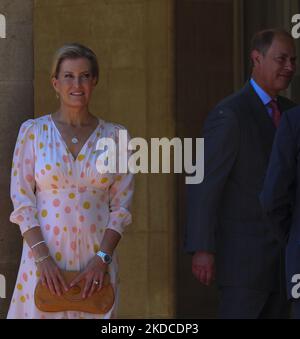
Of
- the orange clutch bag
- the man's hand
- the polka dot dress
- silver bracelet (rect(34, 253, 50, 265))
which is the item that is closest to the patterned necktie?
the man's hand

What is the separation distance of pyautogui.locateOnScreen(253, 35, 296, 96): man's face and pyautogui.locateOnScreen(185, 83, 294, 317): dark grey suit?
25 centimetres

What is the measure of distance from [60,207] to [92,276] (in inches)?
15.6

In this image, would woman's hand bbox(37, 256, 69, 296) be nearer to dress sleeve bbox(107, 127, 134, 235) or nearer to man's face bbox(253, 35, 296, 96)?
dress sleeve bbox(107, 127, 134, 235)

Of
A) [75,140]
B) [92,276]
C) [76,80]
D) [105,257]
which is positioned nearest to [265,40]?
[76,80]

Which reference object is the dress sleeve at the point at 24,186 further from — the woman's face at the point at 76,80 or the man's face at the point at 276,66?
the man's face at the point at 276,66

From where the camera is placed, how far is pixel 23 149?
23.1 feet

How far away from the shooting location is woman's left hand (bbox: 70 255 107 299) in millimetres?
6855

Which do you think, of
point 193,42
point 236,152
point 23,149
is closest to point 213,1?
point 193,42

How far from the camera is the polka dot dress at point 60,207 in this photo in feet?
22.9

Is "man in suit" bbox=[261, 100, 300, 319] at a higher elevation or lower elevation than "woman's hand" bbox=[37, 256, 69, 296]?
higher

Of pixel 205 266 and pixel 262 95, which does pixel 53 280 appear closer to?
pixel 205 266

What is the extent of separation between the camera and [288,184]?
6660 millimetres

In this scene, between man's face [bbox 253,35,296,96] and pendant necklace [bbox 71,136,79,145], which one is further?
man's face [bbox 253,35,296,96]
